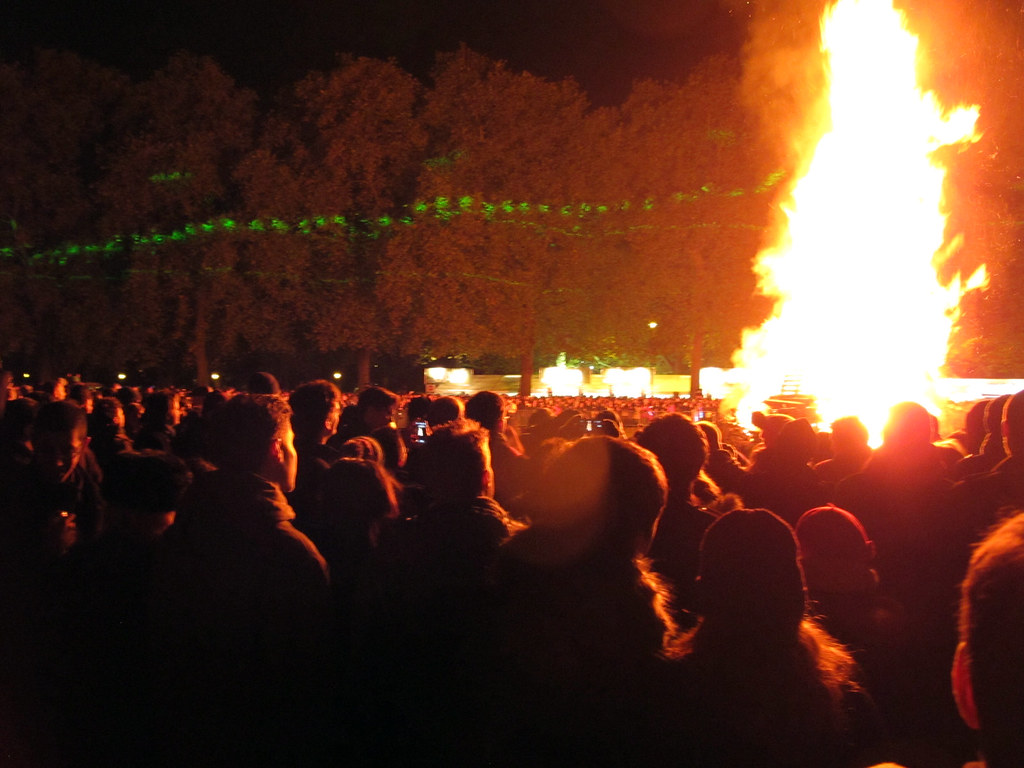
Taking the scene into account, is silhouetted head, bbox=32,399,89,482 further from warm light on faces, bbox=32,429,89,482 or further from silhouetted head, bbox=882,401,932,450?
silhouetted head, bbox=882,401,932,450

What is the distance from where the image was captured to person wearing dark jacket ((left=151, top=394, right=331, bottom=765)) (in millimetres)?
2238

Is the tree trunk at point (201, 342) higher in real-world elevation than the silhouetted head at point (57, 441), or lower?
higher

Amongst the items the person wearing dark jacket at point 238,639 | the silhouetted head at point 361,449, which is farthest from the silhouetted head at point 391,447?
the person wearing dark jacket at point 238,639

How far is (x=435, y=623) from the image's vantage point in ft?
7.39

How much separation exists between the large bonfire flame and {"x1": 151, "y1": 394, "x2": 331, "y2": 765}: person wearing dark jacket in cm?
1293

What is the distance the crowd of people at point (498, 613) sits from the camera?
6.20 ft

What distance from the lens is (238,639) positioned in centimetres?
225

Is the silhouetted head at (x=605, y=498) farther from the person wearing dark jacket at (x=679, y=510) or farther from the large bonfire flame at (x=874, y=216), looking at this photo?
the large bonfire flame at (x=874, y=216)

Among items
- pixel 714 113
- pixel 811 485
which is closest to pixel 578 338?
pixel 714 113

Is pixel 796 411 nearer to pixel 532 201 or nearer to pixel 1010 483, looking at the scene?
pixel 1010 483

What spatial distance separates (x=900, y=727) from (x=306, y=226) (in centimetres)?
2398

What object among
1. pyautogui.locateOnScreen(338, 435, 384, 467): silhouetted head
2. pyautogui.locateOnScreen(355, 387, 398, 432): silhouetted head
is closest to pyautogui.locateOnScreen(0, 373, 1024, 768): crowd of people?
pyautogui.locateOnScreen(338, 435, 384, 467): silhouetted head

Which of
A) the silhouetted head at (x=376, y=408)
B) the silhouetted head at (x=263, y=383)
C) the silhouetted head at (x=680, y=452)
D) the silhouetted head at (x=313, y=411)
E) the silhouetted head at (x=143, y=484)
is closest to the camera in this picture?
the silhouetted head at (x=143, y=484)

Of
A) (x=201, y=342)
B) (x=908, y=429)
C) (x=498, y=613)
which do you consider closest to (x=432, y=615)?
(x=498, y=613)
